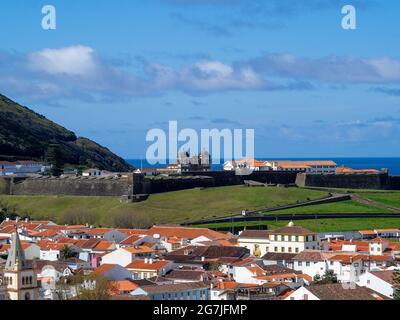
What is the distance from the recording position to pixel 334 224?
56.9 meters

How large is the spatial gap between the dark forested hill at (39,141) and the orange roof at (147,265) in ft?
201

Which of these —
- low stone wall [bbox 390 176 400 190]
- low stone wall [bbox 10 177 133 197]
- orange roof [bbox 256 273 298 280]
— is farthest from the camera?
low stone wall [bbox 390 176 400 190]

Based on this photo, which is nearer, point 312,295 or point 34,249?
point 312,295

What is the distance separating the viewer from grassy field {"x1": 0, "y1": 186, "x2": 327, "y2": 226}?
62.3 metres

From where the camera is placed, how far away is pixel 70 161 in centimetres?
10294

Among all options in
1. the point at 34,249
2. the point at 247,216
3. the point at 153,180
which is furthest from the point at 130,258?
the point at 153,180

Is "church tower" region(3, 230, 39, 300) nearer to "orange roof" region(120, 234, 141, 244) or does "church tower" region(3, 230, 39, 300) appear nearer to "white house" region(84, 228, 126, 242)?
"orange roof" region(120, 234, 141, 244)

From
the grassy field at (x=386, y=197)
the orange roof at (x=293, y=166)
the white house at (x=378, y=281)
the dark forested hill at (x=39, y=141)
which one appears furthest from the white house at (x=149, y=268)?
the dark forested hill at (x=39, y=141)

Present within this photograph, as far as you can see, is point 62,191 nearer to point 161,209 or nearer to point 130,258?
point 161,209

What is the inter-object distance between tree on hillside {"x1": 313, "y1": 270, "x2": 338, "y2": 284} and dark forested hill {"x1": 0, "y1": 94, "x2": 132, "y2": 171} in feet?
220

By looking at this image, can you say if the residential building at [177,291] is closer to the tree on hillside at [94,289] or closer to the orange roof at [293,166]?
the tree on hillside at [94,289]

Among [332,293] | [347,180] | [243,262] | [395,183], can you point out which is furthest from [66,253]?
[395,183]

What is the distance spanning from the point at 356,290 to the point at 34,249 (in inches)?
888

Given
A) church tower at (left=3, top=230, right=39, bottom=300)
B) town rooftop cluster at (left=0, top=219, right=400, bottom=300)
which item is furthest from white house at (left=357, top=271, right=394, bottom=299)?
church tower at (left=3, top=230, right=39, bottom=300)
